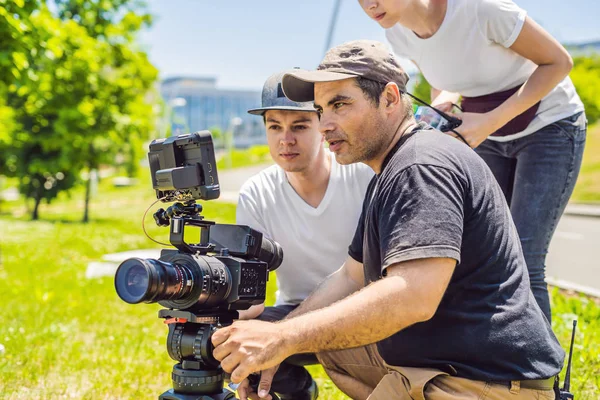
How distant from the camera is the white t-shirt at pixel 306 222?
3.44m

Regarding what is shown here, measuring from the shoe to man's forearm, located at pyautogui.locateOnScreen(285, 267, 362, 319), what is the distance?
21.6 inches

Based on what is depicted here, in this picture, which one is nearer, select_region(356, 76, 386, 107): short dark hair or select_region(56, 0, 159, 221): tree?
select_region(356, 76, 386, 107): short dark hair

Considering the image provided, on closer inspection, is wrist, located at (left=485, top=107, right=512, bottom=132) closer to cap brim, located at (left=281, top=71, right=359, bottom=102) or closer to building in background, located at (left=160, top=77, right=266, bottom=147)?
cap brim, located at (left=281, top=71, right=359, bottom=102)

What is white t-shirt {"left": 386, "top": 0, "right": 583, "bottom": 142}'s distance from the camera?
2.96m

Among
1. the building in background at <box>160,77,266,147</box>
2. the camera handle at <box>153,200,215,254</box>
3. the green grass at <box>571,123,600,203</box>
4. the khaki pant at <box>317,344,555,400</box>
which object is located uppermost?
the building in background at <box>160,77,266,147</box>

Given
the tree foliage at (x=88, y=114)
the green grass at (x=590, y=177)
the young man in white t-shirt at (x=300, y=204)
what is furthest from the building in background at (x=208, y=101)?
the young man in white t-shirt at (x=300, y=204)

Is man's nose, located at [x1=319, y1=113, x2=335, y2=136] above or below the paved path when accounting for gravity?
above

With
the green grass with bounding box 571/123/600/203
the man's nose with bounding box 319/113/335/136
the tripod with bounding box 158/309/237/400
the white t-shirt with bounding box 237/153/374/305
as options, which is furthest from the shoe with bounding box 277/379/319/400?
the green grass with bounding box 571/123/600/203

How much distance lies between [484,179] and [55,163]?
2037cm

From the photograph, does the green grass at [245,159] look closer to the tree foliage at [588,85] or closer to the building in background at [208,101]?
the tree foliage at [588,85]

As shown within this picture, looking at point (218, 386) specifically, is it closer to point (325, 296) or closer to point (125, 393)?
point (325, 296)

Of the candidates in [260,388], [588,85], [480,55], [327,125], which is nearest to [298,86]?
[327,125]

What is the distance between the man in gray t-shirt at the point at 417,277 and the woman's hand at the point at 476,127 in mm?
555

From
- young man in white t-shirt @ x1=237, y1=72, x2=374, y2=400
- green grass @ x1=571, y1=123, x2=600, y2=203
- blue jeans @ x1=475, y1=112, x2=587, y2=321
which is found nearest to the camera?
blue jeans @ x1=475, y1=112, x2=587, y2=321
